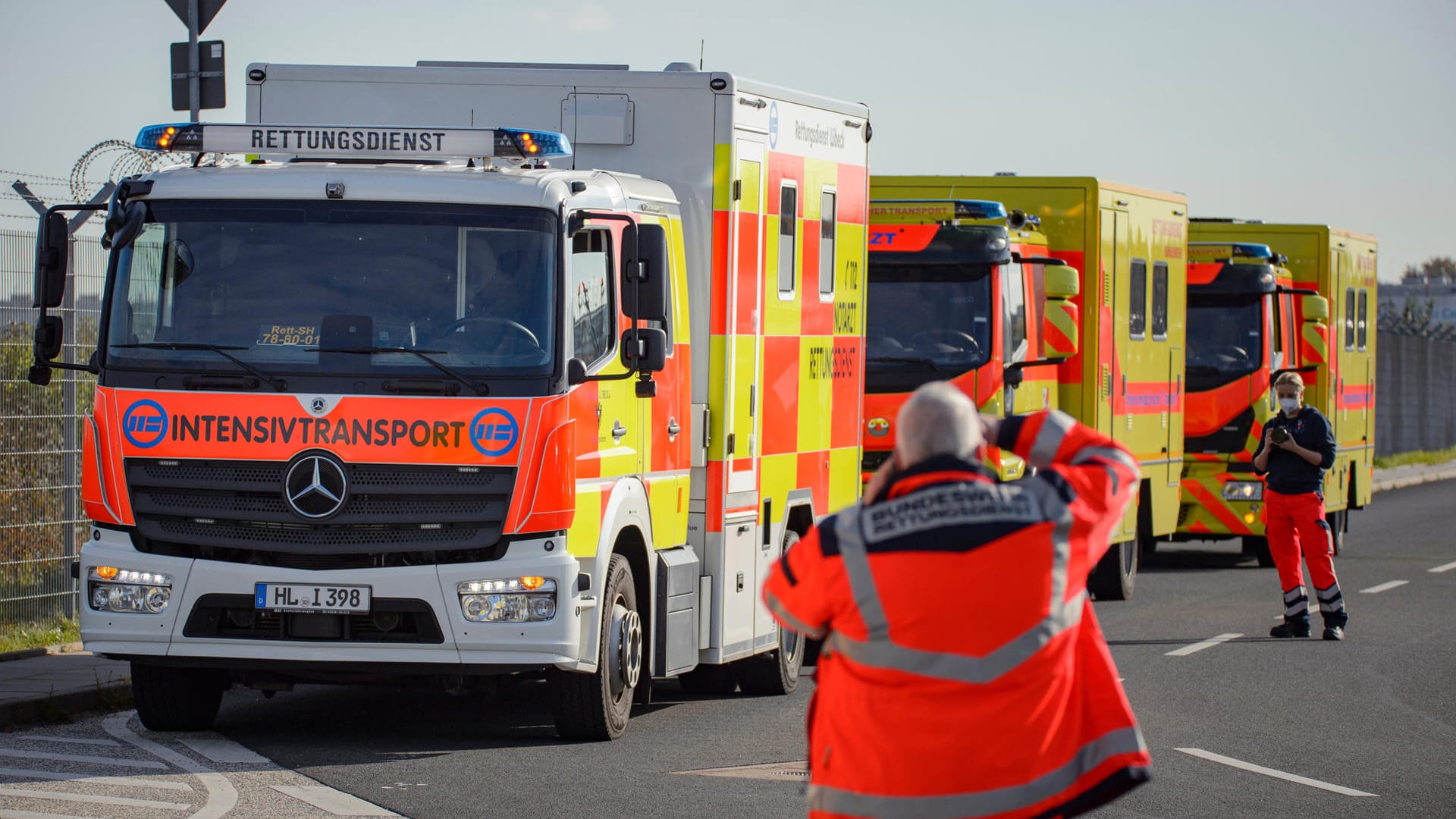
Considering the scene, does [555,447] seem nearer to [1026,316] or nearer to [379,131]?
[379,131]

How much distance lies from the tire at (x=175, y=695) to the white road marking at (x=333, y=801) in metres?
1.46

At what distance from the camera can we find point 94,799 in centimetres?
808

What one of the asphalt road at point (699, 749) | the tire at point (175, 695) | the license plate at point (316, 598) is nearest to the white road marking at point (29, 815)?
the asphalt road at point (699, 749)

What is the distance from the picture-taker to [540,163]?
9508 millimetres

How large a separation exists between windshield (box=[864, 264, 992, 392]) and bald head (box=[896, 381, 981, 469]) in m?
9.71

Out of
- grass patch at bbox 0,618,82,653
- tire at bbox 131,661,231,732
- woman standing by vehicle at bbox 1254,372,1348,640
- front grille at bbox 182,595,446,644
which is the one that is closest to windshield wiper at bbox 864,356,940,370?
woman standing by vehicle at bbox 1254,372,1348,640

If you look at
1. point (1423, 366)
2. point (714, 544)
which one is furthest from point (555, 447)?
point (1423, 366)

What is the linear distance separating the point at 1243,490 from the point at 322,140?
1251 centimetres

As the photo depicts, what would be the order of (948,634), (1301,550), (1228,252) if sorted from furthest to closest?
(1228,252) < (1301,550) < (948,634)

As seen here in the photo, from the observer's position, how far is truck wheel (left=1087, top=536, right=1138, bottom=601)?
1706cm

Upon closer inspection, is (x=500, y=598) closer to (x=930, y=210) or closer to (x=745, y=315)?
(x=745, y=315)

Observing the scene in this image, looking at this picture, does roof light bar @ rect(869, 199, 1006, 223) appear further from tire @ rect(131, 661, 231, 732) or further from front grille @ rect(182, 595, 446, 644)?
front grille @ rect(182, 595, 446, 644)

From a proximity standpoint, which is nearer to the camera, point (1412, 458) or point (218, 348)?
point (218, 348)

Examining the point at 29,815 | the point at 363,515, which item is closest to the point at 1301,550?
the point at 363,515
